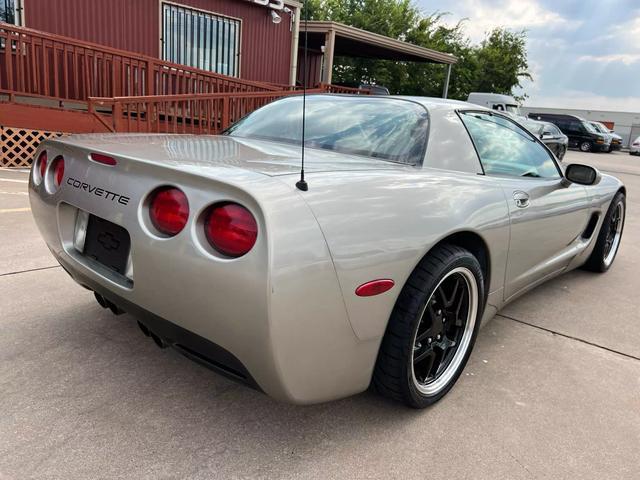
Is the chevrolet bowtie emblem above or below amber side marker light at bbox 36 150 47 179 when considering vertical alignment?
below

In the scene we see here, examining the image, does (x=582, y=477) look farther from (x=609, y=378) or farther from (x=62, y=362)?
(x=62, y=362)

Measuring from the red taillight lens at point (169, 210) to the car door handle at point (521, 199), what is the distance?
1700mm

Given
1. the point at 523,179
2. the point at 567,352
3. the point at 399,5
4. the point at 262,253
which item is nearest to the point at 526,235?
the point at 523,179

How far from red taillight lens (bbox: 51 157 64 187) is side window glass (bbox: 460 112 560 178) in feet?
6.44

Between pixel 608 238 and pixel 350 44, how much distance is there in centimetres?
1435

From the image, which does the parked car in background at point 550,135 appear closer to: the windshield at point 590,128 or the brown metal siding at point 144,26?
the brown metal siding at point 144,26

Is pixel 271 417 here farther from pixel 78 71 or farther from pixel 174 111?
pixel 78 71

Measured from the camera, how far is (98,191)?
1910mm

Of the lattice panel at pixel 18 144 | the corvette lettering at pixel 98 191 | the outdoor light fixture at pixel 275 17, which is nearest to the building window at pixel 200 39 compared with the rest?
the outdoor light fixture at pixel 275 17

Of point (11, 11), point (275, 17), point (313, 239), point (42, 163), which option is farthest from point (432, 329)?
point (275, 17)

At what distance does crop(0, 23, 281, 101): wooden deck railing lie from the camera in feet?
25.4

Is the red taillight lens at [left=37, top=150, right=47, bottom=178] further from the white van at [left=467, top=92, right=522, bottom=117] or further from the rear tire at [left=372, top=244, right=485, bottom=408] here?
the white van at [left=467, top=92, right=522, bottom=117]

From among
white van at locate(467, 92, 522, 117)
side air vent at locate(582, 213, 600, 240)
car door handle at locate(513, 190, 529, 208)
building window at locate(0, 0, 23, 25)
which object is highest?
building window at locate(0, 0, 23, 25)

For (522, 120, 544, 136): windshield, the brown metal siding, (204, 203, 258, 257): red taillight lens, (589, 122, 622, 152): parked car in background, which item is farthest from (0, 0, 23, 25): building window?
(589, 122, 622, 152): parked car in background
